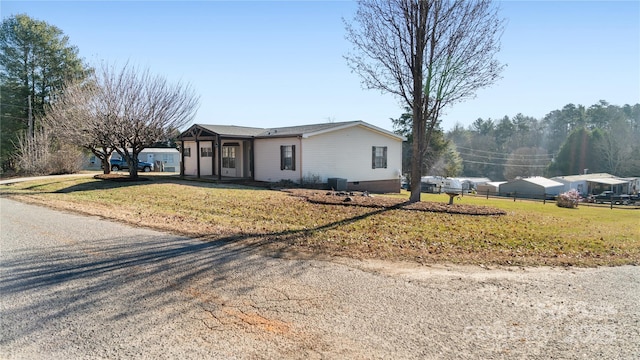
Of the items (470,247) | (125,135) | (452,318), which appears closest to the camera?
(452,318)

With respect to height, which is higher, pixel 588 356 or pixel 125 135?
A: pixel 125 135

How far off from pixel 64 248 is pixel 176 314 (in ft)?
14.2

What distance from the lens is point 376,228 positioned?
9.30 m

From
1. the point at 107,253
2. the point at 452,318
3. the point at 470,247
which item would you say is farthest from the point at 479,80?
the point at 107,253

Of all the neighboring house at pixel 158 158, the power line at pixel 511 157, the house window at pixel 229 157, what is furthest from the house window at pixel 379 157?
the power line at pixel 511 157

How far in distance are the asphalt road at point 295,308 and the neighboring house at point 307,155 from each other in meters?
14.4

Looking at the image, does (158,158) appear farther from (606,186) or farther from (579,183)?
(606,186)

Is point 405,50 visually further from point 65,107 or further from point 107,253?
point 65,107

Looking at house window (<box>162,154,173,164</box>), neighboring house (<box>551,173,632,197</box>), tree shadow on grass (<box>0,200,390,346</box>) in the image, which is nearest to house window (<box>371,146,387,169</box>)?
tree shadow on grass (<box>0,200,390,346</box>)

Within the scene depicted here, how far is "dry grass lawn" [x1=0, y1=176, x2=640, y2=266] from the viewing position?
7227 mm

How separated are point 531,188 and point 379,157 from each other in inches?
904

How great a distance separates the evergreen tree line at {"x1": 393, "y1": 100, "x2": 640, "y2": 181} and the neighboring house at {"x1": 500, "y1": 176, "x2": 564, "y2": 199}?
11.3 meters

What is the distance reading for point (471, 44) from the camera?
12680mm

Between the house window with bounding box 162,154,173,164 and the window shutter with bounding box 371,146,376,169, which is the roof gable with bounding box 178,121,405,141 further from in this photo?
the house window with bounding box 162,154,173,164
